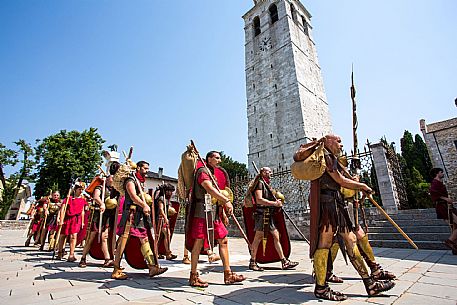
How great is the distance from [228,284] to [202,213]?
1.02 m

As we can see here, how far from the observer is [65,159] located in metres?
27.7

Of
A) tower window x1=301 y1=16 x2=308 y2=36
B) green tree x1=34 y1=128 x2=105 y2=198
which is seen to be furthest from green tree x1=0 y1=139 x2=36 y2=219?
tower window x1=301 y1=16 x2=308 y2=36

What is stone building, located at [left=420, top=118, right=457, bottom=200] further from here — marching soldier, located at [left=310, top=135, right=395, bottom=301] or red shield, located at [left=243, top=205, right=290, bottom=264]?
marching soldier, located at [left=310, top=135, right=395, bottom=301]

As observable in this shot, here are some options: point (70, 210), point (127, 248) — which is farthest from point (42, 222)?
point (127, 248)

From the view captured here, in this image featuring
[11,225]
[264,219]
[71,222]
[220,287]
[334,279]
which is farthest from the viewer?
[11,225]

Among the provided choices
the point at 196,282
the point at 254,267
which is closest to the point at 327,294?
the point at 196,282

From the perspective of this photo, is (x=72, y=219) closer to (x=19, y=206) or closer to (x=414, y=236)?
(x=414, y=236)

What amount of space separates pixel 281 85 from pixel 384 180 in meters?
21.4

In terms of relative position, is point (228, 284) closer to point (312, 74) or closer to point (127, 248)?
point (127, 248)

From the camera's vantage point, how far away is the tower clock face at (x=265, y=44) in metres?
30.6

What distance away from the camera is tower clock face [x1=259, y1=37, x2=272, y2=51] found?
30566 millimetres

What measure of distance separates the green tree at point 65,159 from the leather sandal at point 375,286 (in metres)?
28.1

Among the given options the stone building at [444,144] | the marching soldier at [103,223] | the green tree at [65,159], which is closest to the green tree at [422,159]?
the stone building at [444,144]

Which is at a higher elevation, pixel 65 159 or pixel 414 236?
pixel 65 159
